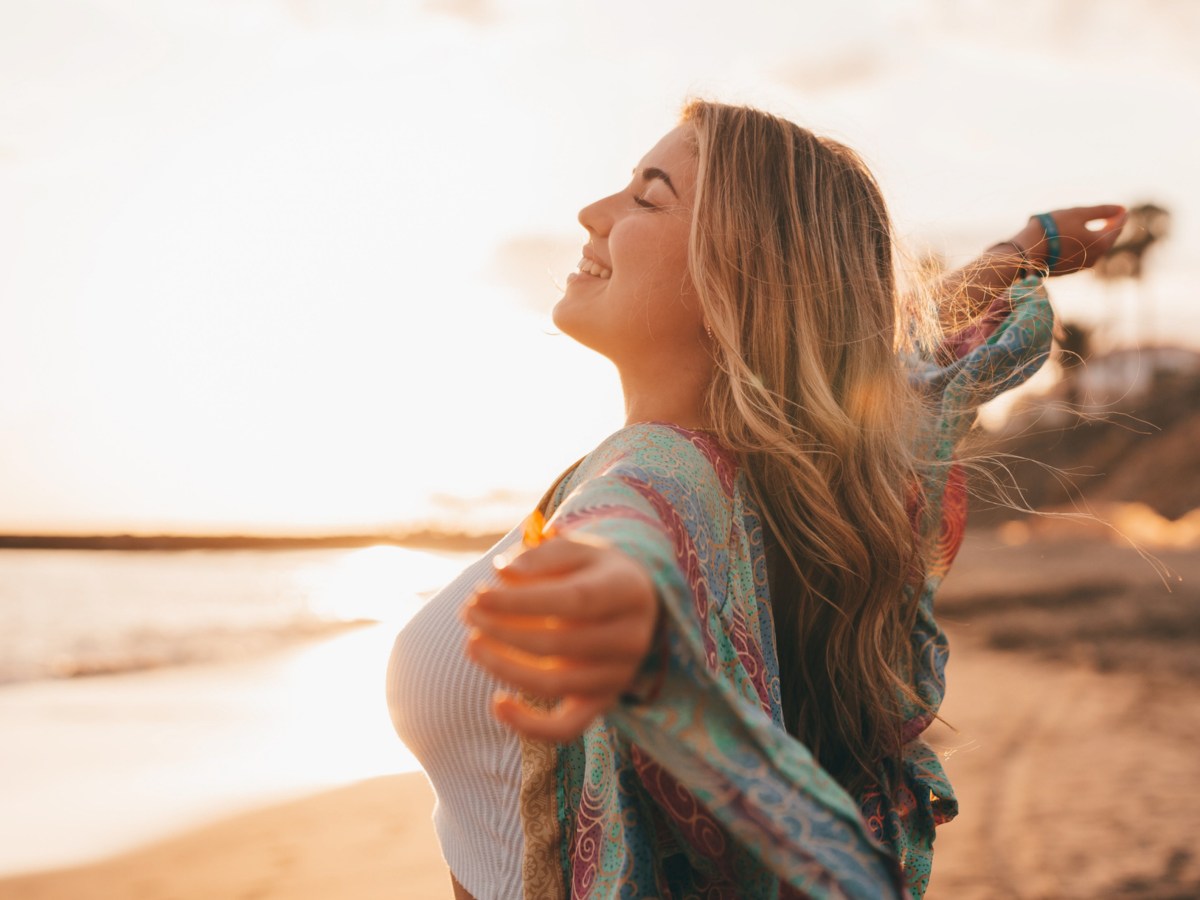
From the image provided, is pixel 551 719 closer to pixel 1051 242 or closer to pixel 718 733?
pixel 718 733

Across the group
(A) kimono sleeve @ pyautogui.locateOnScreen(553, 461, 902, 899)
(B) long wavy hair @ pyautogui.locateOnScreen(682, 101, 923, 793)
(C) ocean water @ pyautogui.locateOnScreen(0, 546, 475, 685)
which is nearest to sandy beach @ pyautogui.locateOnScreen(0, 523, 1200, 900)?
(B) long wavy hair @ pyautogui.locateOnScreen(682, 101, 923, 793)

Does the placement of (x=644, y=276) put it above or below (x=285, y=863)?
above

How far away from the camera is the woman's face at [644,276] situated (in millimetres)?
1828

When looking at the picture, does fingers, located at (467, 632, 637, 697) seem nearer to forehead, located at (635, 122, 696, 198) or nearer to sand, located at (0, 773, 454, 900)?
forehead, located at (635, 122, 696, 198)

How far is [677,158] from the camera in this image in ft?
6.32

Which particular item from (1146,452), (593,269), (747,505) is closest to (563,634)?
(747,505)

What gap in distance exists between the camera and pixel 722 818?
107cm

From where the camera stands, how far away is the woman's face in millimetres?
1828

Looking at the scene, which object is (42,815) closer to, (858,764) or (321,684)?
(321,684)

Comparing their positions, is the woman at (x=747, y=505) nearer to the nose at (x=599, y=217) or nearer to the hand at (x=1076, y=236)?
the nose at (x=599, y=217)

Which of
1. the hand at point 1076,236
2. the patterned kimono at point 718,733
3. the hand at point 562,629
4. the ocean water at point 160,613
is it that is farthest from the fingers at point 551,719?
the ocean water at point 160,613

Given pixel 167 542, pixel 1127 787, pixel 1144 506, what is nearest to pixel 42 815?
pixel 1127 787

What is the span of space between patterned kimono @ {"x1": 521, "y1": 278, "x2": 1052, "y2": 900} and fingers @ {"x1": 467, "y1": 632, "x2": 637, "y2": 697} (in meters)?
0.09

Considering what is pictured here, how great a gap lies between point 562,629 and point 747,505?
0.81 meters
